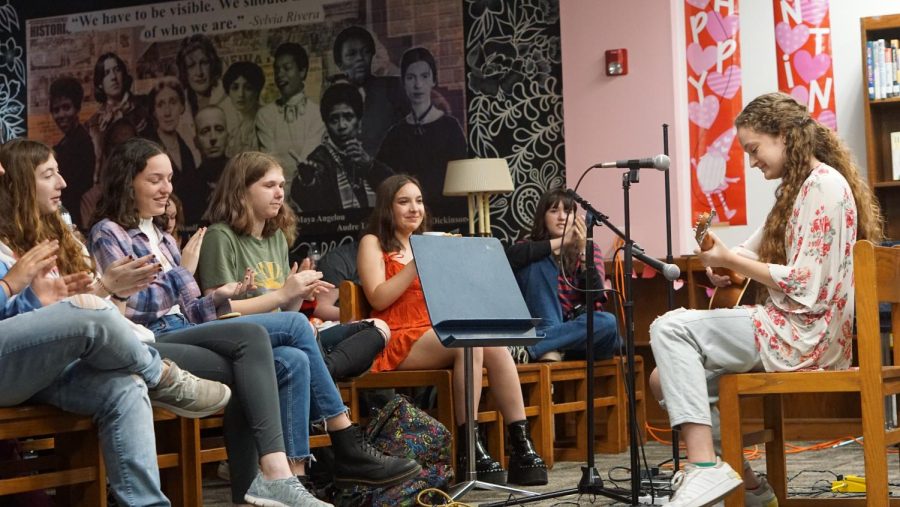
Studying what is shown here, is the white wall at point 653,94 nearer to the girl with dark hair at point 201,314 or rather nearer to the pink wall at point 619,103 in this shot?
the pink wall at point 619,103

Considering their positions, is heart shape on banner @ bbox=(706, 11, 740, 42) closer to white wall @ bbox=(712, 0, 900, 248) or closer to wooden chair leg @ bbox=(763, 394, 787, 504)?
white wall @ bbox=(712, 0, 900, 248)

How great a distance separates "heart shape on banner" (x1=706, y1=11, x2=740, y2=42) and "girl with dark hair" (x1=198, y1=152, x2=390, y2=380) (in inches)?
120

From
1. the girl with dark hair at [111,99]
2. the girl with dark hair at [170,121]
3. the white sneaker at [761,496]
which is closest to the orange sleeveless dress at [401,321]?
the white sneaker at [761,496]

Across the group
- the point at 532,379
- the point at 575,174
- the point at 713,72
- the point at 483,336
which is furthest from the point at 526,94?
the point at 483,336

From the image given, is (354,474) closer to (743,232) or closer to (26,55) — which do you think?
(743,232)

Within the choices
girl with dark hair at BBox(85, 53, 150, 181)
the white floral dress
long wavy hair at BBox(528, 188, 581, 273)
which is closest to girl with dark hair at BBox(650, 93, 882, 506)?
the white floral dress

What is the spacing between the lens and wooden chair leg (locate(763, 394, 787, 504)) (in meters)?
3.39

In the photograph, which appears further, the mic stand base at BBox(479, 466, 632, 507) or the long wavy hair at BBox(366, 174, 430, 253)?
the long wavy hair at BBox(366, 174, 430, 253)

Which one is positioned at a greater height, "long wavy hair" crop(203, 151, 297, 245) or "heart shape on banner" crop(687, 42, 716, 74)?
"heart shape on banner" crop(687, 42, 716, 74)

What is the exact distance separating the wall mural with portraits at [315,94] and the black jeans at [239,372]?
3544 millimetres

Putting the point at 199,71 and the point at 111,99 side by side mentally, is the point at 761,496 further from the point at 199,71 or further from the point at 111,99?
the point at 111,99

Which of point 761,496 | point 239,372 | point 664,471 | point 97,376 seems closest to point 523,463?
point 664,471

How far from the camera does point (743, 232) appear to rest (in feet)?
19.9

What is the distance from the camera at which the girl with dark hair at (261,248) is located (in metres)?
3.69
